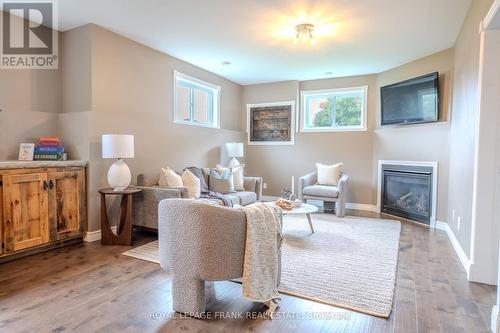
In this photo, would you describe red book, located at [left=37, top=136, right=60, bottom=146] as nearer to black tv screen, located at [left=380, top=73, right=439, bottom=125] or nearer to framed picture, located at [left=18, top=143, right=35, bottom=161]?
framed picture, located at [left=18, top=143, right=35, bottom=161]

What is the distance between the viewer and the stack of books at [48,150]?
11.3 feet

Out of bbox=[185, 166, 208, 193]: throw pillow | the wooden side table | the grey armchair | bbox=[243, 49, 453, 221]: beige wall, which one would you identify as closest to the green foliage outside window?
bbox=[243, 49, 453, 221]: beige wall

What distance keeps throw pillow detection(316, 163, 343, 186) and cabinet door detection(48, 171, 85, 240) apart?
402cm

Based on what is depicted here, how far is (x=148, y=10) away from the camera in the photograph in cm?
323

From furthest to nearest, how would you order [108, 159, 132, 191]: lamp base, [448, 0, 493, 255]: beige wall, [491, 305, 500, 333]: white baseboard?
[108, 159, 132, 191]: lamp base → [448, 0, 493, 255]: beige wall → [491, 305, 500, 333]: white baseboard

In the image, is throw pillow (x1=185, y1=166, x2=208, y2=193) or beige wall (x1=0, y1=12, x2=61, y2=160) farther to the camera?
throw pillow (x1=185, y1=166, x2=208, y2=193)

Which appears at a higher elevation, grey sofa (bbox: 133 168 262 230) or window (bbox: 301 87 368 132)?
window (bbox: 301 87 368 132)

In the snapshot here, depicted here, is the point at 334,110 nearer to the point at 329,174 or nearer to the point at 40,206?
the point at 329,174

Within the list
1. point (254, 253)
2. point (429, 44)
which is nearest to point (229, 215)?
point (254, 253)

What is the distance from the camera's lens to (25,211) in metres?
3.01

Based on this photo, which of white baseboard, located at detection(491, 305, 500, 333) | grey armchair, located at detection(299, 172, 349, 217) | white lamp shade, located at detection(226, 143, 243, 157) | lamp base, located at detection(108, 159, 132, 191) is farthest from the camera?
white lamp shade, located at detection(226, 143, 243, 157)

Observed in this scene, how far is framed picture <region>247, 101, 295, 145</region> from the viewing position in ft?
21.0

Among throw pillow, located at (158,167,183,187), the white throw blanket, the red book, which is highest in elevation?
the red book

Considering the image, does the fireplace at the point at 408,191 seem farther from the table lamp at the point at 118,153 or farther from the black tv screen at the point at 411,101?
the table lamp at the point at 118,153
